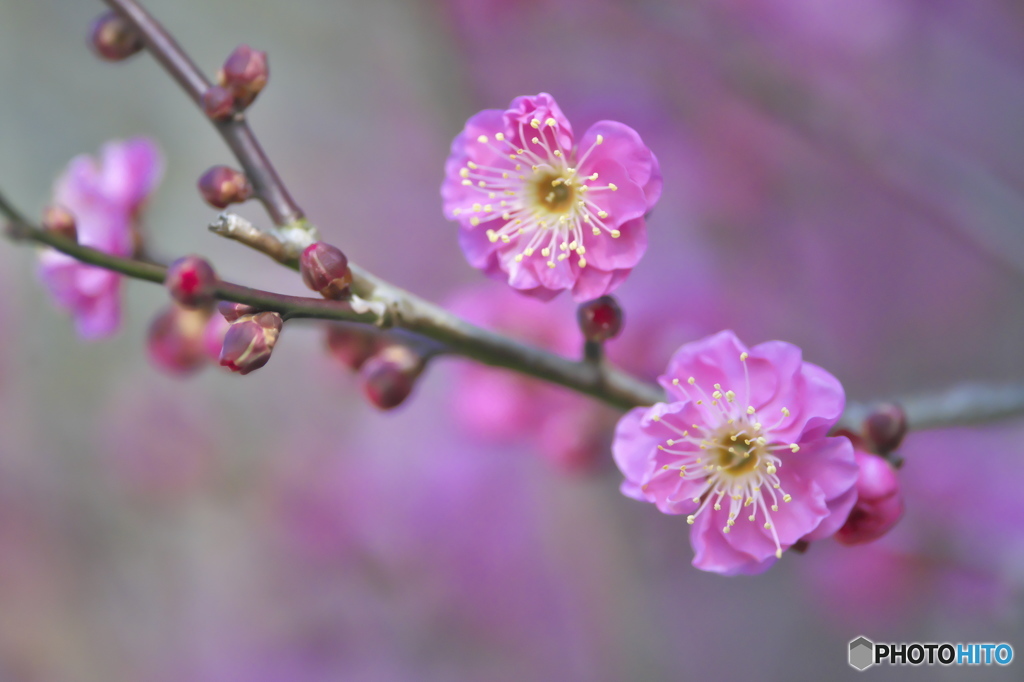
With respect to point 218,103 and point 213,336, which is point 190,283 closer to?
point 218,103

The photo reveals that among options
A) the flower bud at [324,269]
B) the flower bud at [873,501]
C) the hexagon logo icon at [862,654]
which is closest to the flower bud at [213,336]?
the flower bud at [324,269]

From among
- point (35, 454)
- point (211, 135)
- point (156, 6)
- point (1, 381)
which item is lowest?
point (35, 454)

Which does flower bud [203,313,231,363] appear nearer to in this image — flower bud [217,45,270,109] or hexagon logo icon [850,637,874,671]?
flower bud [217,45,270,109]

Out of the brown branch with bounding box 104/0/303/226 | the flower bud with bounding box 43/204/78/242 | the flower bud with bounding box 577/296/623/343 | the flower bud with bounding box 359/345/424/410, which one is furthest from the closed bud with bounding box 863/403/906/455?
the flower bud with bounding box 43/204/78/242

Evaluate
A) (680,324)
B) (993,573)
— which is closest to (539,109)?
(680,324)

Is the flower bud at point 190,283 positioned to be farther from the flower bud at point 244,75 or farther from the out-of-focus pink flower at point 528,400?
the out-of-focus pink flower at point 528,400

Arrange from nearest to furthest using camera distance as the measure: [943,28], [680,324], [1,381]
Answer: [680,324]
[943,28]
[1,381]

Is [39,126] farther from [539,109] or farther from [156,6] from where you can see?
[539,109]
